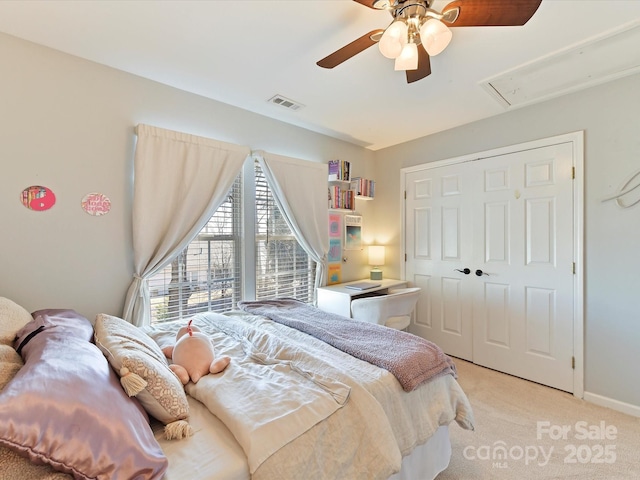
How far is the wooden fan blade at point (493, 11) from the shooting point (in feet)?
3.92

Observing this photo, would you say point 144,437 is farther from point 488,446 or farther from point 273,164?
point 273,164

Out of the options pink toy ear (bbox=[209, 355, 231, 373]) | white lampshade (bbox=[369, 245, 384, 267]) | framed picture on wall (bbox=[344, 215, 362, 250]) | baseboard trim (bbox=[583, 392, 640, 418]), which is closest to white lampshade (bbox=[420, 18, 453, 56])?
pink toy ear (bbox=[209, 355, 231, 373])

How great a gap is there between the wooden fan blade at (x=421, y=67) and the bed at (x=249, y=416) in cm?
163

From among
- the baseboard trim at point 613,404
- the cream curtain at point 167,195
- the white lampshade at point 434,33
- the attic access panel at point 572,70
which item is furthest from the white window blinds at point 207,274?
the baseboard trim at point 613,404

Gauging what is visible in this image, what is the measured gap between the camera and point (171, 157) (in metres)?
2.26

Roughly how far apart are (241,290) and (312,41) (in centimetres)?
207

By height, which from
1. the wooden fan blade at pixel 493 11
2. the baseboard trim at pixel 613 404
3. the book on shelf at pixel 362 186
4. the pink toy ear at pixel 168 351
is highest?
the wooden fan blade at pixel 493 11

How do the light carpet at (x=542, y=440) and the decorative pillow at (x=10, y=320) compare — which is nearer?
the decorative pillow at (x=10, y=320)

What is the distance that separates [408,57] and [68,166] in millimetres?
2173

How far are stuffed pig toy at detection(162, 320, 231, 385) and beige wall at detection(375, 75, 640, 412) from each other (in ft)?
9.22

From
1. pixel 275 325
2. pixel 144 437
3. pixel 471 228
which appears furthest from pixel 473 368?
pixel 144 437

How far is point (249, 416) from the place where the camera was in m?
1.04

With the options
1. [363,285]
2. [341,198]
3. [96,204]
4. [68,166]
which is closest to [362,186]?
[341,198]

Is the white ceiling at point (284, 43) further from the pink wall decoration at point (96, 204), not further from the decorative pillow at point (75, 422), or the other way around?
the decorative pillow at point (75, 422)
